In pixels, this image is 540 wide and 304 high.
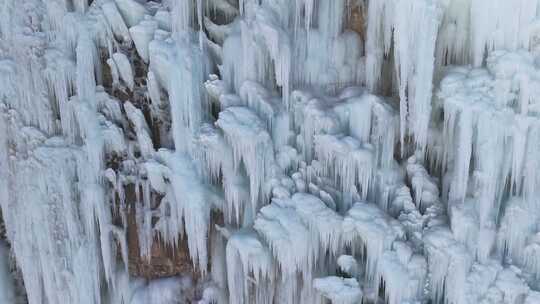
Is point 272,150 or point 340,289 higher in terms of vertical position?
point 272,150

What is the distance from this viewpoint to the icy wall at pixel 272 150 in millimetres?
5305

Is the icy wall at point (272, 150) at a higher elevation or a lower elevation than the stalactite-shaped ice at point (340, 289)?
higher

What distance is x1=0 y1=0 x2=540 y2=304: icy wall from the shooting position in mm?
5305

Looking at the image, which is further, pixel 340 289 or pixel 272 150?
pixel 272 150

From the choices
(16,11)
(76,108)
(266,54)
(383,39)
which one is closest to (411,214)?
(383,39)

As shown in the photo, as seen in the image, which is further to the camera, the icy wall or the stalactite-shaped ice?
the stalactite-shaped ice

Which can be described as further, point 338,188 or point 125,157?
point 125,157

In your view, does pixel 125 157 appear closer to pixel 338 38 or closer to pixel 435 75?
pixel 338 38

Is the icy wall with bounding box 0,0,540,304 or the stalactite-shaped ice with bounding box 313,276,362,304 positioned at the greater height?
the icy wall with bounding box 0,0,540,304

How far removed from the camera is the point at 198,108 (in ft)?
19.7

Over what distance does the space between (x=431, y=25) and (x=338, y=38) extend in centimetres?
99

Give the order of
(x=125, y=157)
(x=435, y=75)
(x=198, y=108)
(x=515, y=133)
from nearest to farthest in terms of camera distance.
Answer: (x=515, y=133)
(x=435, y=75)
(x=198, y=108)
(x=125, y=157)

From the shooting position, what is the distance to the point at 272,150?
5.86 meters

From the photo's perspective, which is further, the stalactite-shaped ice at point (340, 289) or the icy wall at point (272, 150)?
the stalactite-shaped ice at point (340, 289)
